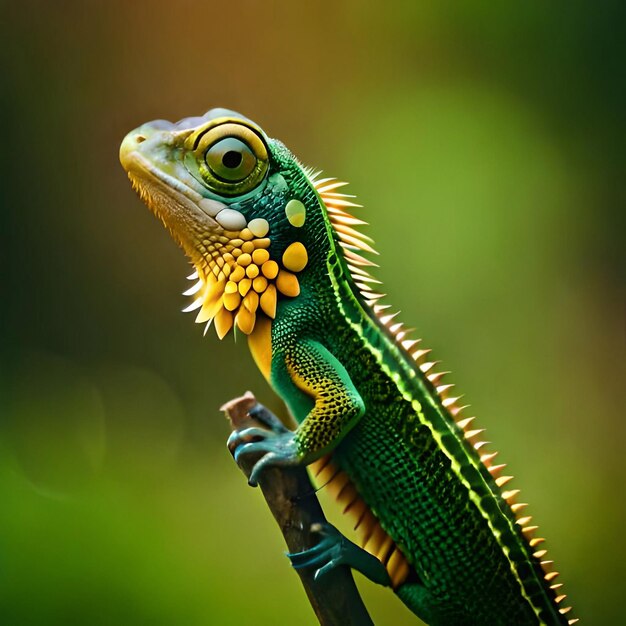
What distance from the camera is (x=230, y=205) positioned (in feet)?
3.90

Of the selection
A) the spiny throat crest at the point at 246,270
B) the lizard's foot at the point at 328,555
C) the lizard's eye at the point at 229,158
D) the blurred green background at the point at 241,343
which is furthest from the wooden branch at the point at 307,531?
the blurred green background at the point at 241,343

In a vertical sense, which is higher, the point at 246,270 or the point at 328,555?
the point at 246,270

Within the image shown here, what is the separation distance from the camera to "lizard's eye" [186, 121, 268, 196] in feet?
3.83

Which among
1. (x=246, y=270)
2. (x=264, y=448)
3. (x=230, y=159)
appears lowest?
(x=264, y=448)

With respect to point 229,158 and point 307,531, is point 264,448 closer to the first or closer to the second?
point 307,531

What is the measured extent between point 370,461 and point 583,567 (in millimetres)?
951

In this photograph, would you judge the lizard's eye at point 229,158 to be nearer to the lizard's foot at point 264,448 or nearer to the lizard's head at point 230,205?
the lizard's head at point 230,205

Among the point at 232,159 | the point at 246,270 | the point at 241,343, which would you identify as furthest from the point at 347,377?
the point at 241,343

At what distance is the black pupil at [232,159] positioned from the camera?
46.1 inches

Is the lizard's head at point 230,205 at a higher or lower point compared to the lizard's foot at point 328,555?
higher

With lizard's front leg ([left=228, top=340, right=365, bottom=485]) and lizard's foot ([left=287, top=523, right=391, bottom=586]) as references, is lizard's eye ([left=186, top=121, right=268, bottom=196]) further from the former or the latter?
lizard's foot ([left=287, top=523, right=391, bottom=586])

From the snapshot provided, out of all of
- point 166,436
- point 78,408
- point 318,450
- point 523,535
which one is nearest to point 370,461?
point 318,450

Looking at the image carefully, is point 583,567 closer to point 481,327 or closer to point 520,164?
point 481,327

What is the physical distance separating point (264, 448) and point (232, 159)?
0.44 meters
